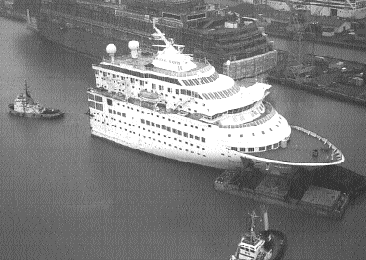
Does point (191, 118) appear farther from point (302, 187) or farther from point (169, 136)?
point (302, 187)

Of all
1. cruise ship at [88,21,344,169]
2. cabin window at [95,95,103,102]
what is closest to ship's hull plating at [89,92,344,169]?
cruise ship at [88,21,344,169]

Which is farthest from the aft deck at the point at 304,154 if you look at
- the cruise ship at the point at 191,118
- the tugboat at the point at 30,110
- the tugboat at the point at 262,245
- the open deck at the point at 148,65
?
the tugboat at the point at 30,110

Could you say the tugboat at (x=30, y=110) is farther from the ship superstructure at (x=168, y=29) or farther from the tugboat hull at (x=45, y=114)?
the ship superstructure at (x=168, y=29)

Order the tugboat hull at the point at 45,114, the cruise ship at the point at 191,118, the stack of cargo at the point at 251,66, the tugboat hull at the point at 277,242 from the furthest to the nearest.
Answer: the stack of cargo at the point at 251,66
the tugboat hull at the point at 45,114
the cruise ship at the point at 191,118
the tugboat hull at the point at 277,242

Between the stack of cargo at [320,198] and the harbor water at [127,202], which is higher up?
the stack of cargo at [320,198]

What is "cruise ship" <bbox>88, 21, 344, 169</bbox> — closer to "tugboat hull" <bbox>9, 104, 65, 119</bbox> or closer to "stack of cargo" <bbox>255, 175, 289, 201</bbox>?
"stack of cargo" <bbox>255, 175, 289, 201</bbox>

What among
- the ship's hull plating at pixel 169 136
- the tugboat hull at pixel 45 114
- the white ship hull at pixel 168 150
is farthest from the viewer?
the tugboat hull at pixel 45 114
